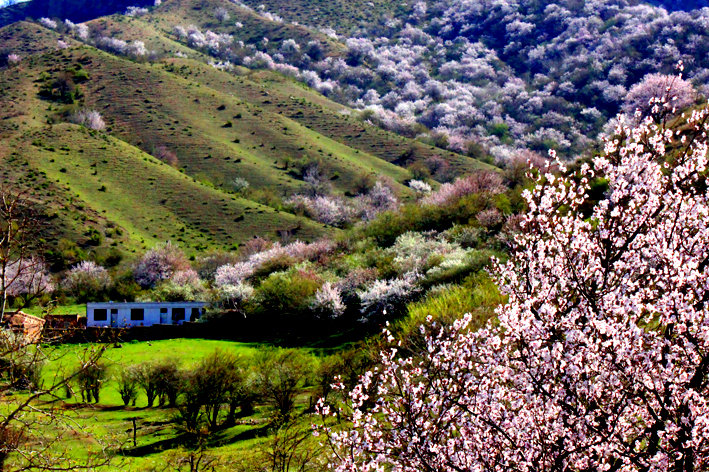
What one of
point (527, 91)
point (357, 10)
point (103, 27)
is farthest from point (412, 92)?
point (103, 27)

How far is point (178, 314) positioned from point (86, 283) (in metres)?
18.1

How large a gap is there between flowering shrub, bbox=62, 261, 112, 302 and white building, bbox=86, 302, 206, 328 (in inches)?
516

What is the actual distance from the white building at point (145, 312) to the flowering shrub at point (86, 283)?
13.1 m

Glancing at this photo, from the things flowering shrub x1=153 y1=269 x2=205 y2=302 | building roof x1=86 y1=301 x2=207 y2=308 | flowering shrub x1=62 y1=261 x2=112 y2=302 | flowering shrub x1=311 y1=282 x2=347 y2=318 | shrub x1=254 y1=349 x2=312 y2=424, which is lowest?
flowering shrub x1=62 y1=261 x2=112 y2=302

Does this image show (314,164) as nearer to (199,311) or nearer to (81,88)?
(81,88)

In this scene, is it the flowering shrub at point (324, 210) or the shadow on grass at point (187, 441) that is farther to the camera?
the flowering shrub at point (324, 210)

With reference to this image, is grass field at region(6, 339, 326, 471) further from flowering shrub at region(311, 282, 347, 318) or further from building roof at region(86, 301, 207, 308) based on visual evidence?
building roof at region(86, 301, 207, 308)

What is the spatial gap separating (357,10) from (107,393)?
18276 centimetres

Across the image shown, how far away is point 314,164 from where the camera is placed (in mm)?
103000

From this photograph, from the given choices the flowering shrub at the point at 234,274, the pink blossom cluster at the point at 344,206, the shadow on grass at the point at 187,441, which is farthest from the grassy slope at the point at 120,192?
the shadow on grass at the point at 187,441

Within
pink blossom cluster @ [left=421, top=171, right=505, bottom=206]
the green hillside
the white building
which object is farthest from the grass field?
the green hillside

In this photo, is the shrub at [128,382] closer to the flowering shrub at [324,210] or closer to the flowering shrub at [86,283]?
the flowering shrub at [86,283]

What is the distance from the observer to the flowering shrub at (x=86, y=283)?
65.7m

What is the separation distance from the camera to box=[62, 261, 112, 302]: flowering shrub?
216ft
